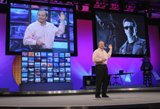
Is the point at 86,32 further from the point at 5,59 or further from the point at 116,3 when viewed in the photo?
the point at 5,59

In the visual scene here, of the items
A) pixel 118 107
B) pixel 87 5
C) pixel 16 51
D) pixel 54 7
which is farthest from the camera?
pixel 87 5

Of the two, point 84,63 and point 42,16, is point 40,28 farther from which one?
point 84,63

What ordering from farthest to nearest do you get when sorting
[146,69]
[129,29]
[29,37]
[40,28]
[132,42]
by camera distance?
[146,69] < [129,29] < [132,42] < [40,28] < [29,37]

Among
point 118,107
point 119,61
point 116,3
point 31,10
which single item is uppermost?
point 116,3

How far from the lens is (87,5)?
1355 centimetres

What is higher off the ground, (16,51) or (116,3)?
(116,3)

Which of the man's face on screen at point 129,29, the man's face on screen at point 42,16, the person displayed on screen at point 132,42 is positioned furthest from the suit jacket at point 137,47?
the man's face on screen at point 42,16

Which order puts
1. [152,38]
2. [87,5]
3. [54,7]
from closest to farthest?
[54,7], [87,5], [152,38]

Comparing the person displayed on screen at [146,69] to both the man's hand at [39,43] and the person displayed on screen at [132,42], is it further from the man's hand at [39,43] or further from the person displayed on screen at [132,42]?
the man's hand at [39,43]

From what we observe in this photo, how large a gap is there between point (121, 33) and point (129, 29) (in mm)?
420

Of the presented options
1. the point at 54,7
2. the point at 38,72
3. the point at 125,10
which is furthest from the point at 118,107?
the point at 125,10

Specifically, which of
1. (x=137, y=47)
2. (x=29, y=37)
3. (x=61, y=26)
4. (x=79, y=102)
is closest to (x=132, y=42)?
(x=137, y=47)

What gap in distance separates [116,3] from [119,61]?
9.02 ft

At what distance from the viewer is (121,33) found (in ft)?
41.8
